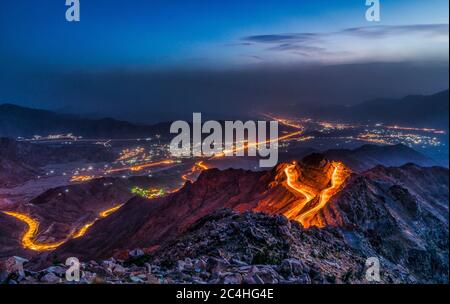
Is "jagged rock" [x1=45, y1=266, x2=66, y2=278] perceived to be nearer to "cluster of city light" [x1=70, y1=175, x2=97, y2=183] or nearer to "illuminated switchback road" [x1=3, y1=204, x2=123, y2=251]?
"illuminated switchback road" [x1=3, y1=204, x2=123, y2=251]

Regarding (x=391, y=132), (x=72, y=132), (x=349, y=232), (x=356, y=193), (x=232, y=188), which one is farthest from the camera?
(x=72, y=132)

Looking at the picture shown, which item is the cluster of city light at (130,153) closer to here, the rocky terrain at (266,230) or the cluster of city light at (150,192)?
the rocky terrain at (266,230)

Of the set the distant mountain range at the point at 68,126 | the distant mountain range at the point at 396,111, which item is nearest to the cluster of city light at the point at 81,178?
the distant mountain range at the point at 68,126

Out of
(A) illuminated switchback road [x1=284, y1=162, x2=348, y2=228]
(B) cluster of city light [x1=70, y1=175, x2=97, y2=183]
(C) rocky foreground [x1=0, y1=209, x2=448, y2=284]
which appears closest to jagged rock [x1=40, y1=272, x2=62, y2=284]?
(C) rocky foreground [x1=0, y1=209, x2=448, y2=284]
